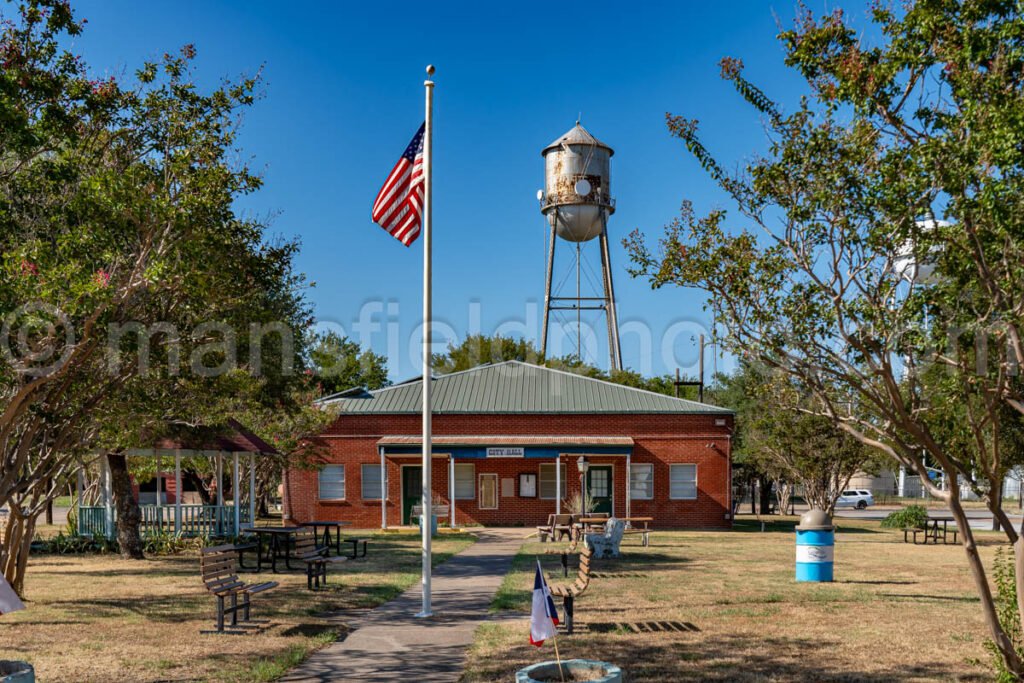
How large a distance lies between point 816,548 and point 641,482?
57.5 feet

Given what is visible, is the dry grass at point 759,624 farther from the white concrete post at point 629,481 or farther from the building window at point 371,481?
the building window at point 371,481

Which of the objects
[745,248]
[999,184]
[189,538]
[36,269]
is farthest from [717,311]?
[189,538]

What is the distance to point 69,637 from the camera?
11.2 metres

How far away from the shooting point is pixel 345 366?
190ft

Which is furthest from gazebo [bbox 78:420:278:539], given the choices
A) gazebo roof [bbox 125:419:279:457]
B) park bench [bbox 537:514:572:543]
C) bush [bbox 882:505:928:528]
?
bush [bbox 882:505:928:528]

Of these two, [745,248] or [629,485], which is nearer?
[745,248]

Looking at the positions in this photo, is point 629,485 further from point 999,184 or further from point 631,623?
point 999,184

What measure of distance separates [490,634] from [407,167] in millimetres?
6568

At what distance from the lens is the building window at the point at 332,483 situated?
1357 inches

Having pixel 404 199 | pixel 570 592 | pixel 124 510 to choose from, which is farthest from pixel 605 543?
pixel 124 510

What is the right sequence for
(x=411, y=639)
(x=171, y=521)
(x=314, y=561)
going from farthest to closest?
1. (x=171, y=521)
2. (x=314, y=561)
3. (x=411, y=639)

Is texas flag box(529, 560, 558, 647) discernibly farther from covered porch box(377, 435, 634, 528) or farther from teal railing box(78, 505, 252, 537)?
covered porch box(377, 435, 634, 528)

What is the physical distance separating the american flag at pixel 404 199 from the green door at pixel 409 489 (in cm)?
2180

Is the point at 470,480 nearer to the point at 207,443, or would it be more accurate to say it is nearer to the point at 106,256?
the point at 207,443
